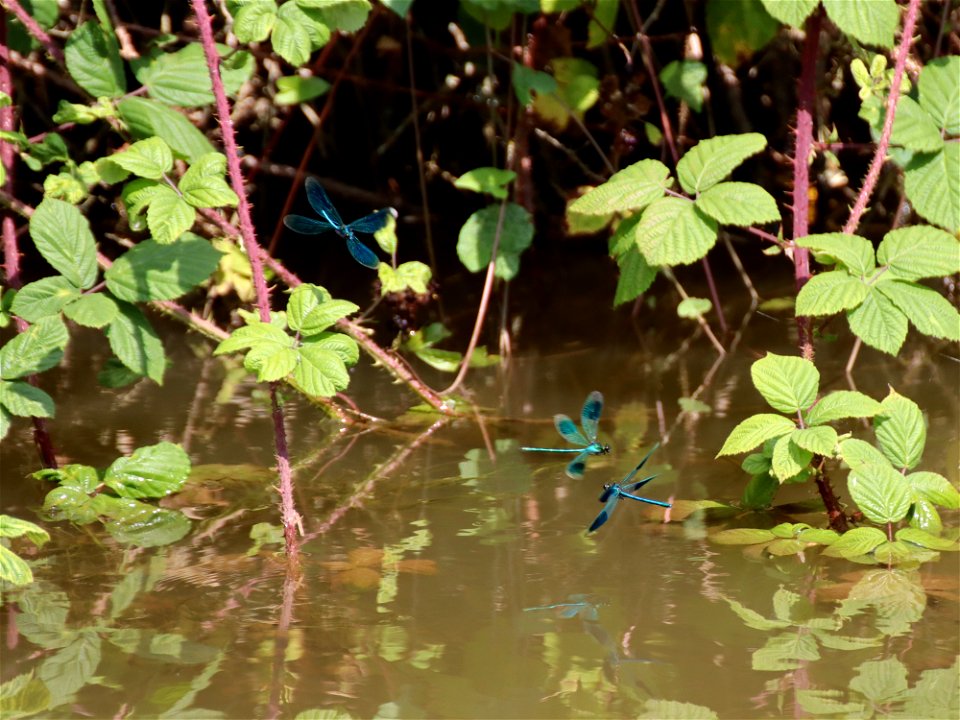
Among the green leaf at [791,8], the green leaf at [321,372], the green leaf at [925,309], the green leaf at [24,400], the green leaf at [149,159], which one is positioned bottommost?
the green leaf at [24,400]

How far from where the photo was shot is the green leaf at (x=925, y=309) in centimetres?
196

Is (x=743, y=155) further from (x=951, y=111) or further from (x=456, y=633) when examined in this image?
(x=456, y=633)

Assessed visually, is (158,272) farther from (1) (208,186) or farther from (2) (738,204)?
(2) (738,204)

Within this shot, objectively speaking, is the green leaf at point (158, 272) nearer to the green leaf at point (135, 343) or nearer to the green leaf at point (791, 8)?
the green leaf at point (135, 343)

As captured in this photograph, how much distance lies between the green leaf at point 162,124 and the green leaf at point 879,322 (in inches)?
57.5

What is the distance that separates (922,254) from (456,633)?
1.08 metres

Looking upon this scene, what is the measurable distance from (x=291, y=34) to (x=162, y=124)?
564mm

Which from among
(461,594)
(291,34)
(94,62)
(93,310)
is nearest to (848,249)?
(461,594)

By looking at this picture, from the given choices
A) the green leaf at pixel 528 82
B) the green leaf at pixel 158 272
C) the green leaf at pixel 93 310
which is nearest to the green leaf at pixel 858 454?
the green leaf at pixel 158 272

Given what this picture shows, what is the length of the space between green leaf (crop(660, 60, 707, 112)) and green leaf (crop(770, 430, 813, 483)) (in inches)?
62.9

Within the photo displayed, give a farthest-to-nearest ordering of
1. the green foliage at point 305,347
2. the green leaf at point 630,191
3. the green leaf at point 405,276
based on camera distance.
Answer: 1. the green leaf at point 405,276
2. the green leaf at point 630,191
3. the green foliage at point 305,347

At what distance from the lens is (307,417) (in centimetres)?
291

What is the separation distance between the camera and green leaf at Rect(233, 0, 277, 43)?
6.68 ft

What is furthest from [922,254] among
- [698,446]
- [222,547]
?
[222,547]
